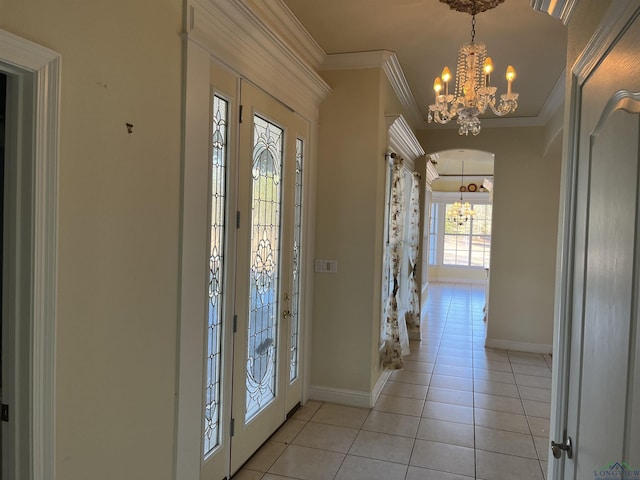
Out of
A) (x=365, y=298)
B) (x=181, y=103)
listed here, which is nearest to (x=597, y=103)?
(x=181, y=103)

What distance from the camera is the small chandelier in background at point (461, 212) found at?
1217 centimetres

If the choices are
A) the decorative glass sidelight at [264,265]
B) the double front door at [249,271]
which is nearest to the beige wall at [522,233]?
the double front door at [249,271]

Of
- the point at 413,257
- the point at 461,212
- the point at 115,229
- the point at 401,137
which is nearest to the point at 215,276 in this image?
the point at 115,229

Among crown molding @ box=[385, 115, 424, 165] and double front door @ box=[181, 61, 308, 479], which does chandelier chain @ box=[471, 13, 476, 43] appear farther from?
double front door @ box=[181, 61, 308, 479]

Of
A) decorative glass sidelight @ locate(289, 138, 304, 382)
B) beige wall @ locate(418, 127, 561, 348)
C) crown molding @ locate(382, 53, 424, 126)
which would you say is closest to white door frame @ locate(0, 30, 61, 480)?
decorative glass sidelight @ locate(289, 138, 304, 382)

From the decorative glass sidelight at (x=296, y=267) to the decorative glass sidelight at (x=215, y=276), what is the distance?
3.56 ft

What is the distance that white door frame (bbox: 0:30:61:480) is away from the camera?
1323 mm

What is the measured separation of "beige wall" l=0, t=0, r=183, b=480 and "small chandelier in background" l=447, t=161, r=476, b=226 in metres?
11.1

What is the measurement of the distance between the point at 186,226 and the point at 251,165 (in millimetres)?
793

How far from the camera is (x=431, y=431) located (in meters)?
3.40

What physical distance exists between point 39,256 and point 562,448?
67.3 inches

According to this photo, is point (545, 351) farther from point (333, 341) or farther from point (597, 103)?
point (597, 103)

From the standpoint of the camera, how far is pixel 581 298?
1.37 meters

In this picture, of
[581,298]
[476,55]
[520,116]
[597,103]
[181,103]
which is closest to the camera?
[597,103]
